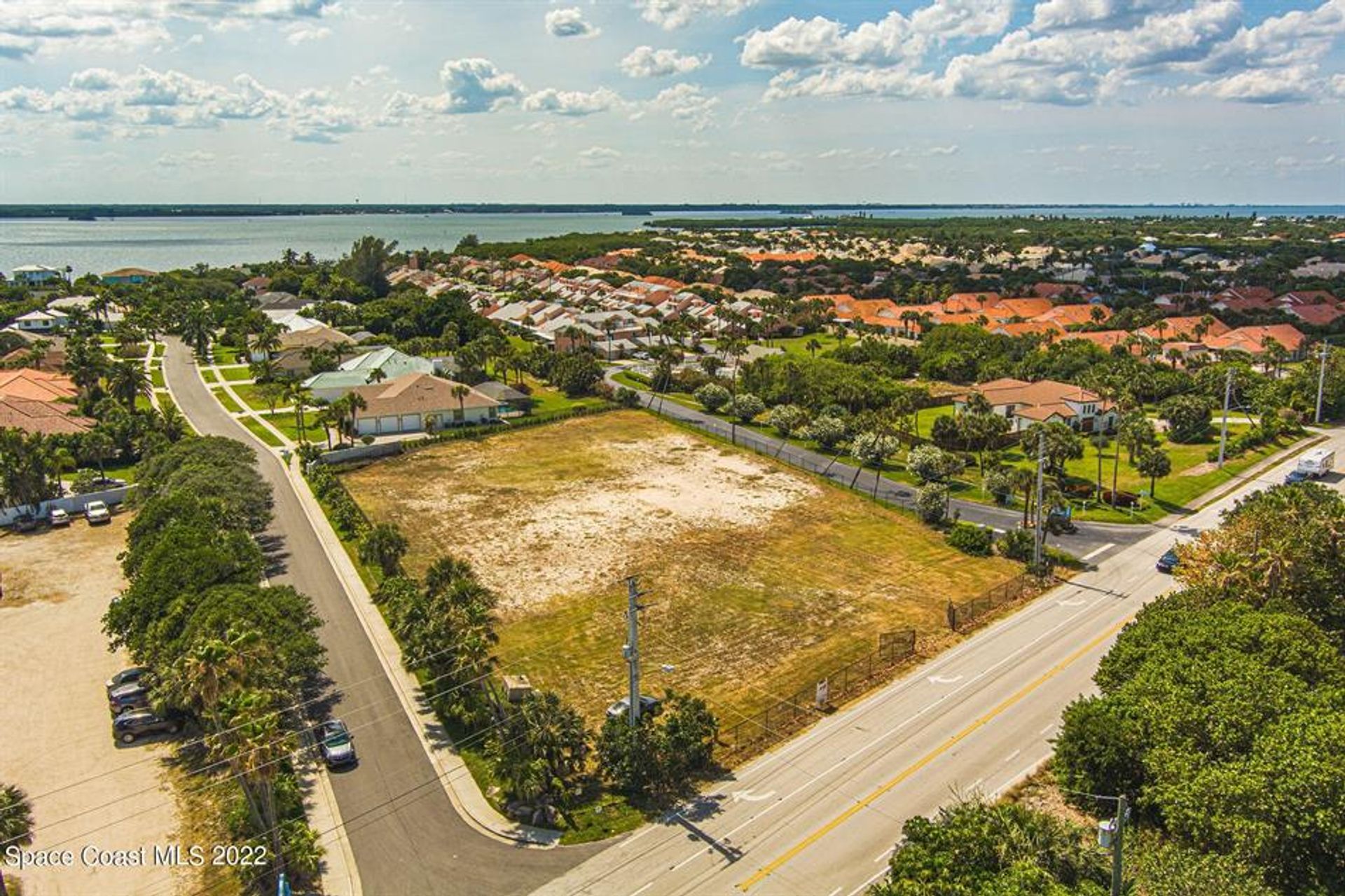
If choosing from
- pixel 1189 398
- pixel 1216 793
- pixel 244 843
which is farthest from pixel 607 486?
pixel 1189 398

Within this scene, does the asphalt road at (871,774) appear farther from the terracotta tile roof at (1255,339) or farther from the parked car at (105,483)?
the terracotta tile roof at (1255,339)

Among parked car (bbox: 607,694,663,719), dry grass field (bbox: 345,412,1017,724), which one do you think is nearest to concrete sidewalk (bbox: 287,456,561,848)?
dry grass field (bbox: 345,412,1017,724)

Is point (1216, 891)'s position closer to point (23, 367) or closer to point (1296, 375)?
point (1296, 375)

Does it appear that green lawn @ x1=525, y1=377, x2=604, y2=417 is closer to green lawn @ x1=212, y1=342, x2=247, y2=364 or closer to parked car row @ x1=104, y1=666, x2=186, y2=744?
green lawn @ x1=212, y1=342, x2=247, y2=364

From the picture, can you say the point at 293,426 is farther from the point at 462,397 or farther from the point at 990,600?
the point at 990,600

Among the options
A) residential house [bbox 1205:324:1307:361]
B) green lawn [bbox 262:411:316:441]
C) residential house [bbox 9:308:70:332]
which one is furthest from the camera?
residential house [bbox 9:308:70:332]

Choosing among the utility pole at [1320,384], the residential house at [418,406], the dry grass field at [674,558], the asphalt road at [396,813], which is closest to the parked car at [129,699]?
the asphalt road at [396,813]
